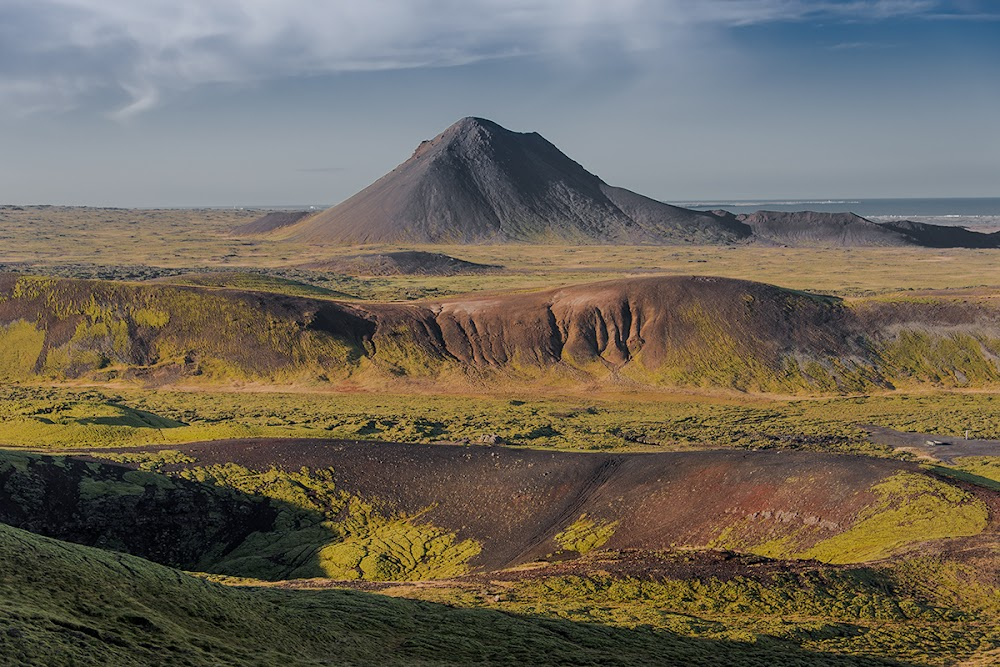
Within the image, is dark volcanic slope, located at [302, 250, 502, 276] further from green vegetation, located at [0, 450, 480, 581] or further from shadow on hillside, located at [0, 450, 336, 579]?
shadow on hillside, located at [0, 450, 336, 579]

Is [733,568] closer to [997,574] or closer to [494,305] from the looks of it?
[997,574]

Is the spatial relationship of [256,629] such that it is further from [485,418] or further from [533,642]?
[485,418]

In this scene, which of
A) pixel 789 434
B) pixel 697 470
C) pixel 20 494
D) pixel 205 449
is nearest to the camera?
pixel 20 494

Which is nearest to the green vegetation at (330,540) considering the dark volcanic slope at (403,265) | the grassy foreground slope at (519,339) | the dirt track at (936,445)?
the dirt track at (936,445)

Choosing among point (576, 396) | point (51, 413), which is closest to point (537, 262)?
point (576, 396)

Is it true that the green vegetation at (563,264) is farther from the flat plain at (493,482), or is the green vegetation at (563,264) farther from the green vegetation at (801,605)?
the green vegetation at (801,605)
